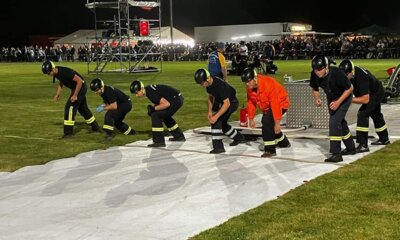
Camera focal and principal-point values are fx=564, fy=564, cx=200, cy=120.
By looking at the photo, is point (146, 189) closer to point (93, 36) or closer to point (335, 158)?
point (335, 158)

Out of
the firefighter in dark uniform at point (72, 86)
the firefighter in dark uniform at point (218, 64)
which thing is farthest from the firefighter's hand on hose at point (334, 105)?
the firefighter in dark uniform at point (218, 64)

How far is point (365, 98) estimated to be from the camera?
8.16 metres

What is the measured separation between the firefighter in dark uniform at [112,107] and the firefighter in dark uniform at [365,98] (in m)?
4.26

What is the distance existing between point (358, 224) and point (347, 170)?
2.16 metres

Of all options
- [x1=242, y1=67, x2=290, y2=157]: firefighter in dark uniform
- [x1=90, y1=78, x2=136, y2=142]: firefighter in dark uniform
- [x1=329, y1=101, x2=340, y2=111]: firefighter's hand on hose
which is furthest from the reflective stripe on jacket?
[x1=90, y1=78, x2=136, y2=142]: firefighter in dark uniform

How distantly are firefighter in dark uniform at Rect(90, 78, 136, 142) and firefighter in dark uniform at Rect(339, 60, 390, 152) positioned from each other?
4262 millimetres

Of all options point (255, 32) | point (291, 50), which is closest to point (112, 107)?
point (291, 50)

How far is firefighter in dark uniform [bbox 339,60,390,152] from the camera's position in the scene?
8156 mm

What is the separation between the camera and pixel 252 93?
8.58m

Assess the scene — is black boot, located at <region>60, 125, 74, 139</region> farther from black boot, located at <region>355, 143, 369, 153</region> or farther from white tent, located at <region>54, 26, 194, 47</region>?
white tent, located at <region>54, 26, 194, 47</region>

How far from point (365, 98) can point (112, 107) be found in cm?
453

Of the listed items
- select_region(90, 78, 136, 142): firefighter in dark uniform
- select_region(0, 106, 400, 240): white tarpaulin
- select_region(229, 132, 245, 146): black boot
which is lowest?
select_region(0, 106, 400, 240): white tarpaulin

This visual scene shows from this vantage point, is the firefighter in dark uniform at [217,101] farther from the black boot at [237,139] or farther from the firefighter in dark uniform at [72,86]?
the firefighter in dark uniform at [72,86]

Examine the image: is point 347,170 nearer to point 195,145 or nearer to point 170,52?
point 195,145
